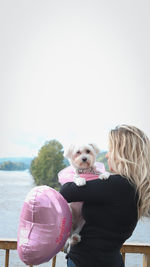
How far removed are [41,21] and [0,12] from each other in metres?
0.78

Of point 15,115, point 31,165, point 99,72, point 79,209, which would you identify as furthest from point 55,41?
point 79,209

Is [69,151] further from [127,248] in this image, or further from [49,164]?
[49,164]

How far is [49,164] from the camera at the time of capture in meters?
5.29

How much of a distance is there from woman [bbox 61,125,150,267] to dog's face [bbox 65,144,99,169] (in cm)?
39

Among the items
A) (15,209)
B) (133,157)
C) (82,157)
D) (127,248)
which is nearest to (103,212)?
(133,157)

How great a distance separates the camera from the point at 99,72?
5676mm

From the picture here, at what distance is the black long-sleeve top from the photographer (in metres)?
1.03

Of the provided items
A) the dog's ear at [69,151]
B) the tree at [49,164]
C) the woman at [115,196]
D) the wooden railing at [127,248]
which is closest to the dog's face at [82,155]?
the dog's ear at [69,151]

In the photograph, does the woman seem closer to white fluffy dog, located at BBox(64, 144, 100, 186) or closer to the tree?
white fluffy dog, located at BBox(64, 144, 100, 186)

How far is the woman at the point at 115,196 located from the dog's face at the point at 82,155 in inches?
15.5

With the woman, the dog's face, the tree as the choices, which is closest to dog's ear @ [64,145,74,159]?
the dog's face

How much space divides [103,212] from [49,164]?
169 inches

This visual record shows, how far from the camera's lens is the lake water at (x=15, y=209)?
5215mm

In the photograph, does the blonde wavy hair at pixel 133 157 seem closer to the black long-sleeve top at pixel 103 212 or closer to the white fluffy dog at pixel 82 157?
the black long-sleeve top at pixel 103 212
